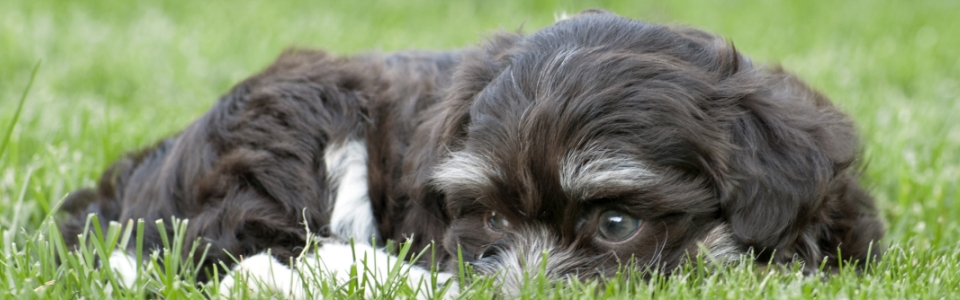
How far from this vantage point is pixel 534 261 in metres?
2.92

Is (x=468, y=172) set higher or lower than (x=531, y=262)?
higher

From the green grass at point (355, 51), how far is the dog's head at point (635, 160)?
0.16 m

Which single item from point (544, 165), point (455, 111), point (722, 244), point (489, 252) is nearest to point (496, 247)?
point (489, 252)

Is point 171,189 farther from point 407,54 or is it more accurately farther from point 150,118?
point 150,118

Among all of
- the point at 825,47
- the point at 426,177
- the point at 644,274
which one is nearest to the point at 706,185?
the point at 644,274

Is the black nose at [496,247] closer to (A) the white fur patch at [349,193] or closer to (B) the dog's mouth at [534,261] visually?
(B) the dog's mouth at [534,261]

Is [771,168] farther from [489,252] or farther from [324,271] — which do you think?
[324,271]

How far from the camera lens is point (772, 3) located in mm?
9422

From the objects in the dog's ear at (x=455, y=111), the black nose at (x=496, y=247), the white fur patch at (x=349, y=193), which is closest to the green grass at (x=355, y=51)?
the black nose at (x=496, y=247)

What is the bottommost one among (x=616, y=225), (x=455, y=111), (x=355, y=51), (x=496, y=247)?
(x=355, y=51)

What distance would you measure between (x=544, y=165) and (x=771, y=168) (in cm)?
70

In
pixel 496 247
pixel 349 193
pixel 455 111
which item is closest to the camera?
pixel 496 247

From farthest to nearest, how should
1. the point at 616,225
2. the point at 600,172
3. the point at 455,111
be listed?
the point at 455,111, the point at 616,225, the point at 600,172

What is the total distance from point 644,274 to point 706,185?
34 cm
